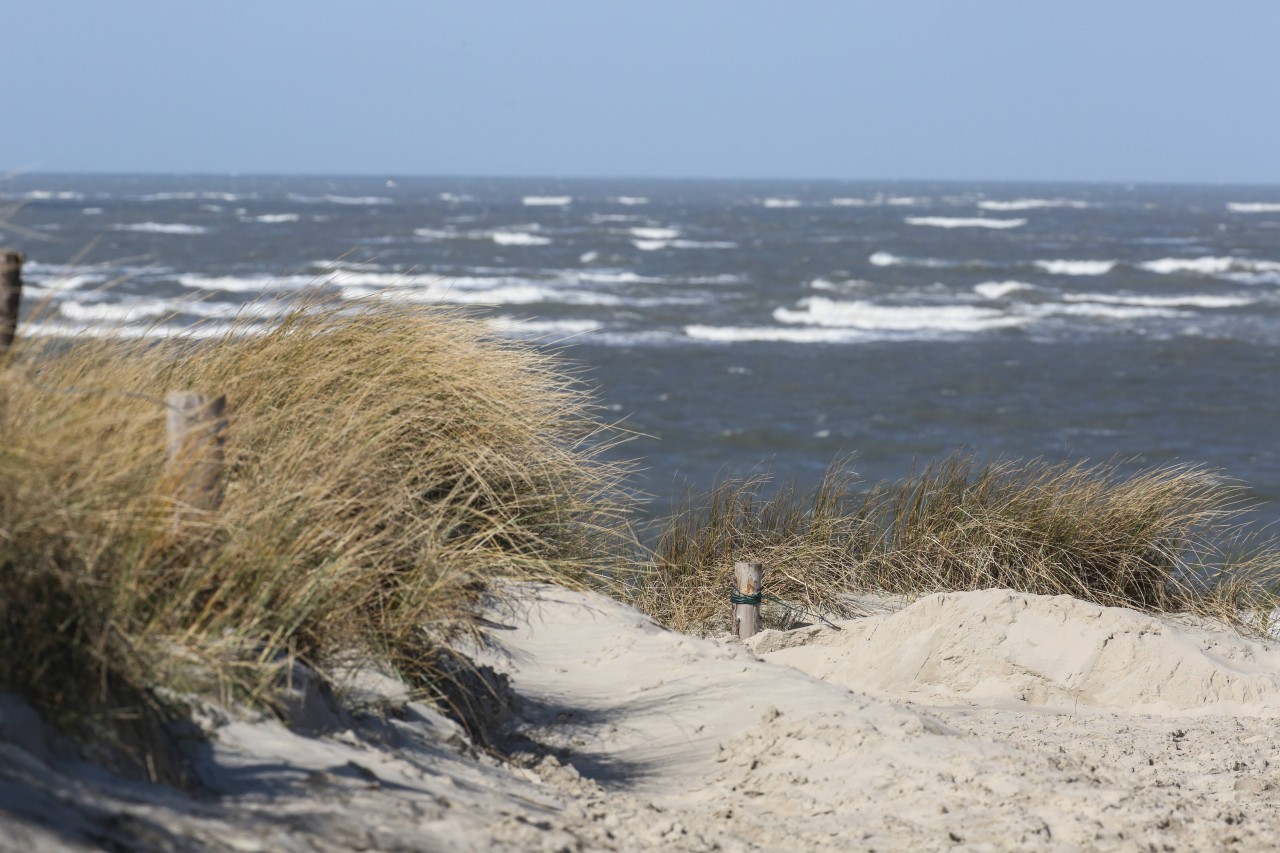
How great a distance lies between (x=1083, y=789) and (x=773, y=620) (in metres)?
2.93

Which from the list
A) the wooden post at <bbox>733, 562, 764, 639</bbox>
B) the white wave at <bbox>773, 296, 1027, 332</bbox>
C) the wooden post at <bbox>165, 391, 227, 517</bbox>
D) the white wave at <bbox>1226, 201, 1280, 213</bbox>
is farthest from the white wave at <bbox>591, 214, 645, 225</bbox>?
the wooden post at <bbox>165, 391, 227, 517</bbox>

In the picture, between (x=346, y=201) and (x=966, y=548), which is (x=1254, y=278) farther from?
(x=346, y=201)

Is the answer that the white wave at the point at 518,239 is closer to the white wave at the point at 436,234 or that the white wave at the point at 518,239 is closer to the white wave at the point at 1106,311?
the white wave at the point at 436,234

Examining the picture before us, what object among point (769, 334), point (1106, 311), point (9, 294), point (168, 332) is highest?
point (9, 294)

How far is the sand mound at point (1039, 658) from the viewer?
566 cm

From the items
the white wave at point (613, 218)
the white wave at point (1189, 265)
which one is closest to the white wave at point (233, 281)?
the white wave at point (1189, 265)

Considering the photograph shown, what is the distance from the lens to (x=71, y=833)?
2.38 meters

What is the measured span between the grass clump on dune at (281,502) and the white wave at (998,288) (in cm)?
3003

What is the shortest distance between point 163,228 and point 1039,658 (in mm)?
55096

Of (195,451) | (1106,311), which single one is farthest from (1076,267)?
(195,451)

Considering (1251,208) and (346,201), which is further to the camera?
(1251,208)

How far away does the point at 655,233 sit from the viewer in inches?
2328

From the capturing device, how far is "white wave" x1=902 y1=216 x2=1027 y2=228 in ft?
238

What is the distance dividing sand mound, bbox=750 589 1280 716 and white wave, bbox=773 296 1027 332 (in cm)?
2147
